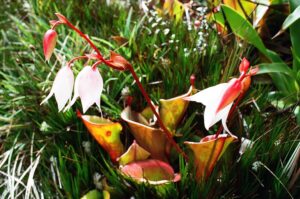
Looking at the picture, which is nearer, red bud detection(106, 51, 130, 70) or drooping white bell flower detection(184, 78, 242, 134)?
drooping white bell flower detection(184, 78, 242, 134)

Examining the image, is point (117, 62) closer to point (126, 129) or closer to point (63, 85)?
point (63, 85)

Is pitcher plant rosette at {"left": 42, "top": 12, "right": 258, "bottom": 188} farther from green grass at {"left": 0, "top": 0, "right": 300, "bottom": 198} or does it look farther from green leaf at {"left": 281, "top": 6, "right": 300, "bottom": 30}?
green leaf at {"left": 281, "top": 6, "right": 300, "bottom": 30}

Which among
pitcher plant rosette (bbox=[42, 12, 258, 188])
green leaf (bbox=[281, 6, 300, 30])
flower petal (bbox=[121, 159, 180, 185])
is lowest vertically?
flower petal (bbox=[121, 159, 180, 185])

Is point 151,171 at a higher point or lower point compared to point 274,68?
lower

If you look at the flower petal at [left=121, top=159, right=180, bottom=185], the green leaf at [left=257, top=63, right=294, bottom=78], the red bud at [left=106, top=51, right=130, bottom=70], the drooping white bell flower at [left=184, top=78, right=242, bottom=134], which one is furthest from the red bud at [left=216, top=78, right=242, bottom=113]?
the green leaf at [left=257, top=63, right=294, bottom=78]

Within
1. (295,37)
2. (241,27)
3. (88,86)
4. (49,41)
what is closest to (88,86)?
(88,86)

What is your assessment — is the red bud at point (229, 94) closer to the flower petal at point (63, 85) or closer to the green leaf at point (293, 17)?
the flower petal at point (63, 85)

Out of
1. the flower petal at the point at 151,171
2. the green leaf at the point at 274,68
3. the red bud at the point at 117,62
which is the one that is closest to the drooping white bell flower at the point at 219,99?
the red bud at the point at 117,62

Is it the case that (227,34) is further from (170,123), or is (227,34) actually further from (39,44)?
(39,44)
